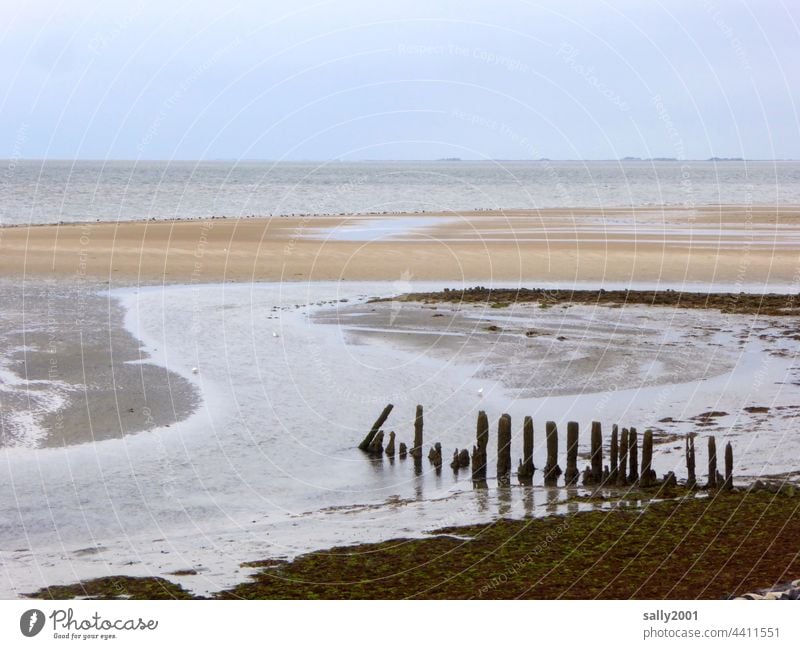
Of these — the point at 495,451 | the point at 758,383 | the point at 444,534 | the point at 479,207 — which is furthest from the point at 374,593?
the point at 479,207

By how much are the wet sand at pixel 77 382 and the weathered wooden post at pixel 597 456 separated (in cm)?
908

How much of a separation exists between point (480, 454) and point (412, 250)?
40589mm

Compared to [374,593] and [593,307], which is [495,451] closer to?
[374,593]

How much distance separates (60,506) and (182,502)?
6.26 feet

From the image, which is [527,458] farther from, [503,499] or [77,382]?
[77,382]

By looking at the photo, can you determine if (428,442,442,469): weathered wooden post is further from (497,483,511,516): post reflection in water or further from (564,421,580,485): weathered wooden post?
(564,421,580,485): weathered wooden post

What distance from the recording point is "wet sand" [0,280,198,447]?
22578 millimetres

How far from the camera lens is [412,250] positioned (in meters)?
59.9

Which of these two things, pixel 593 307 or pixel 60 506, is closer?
pixel 60 506

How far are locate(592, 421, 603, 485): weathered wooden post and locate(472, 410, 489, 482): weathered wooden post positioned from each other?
1943 millimetres

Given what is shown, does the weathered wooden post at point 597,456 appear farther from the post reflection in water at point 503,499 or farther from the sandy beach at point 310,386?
the post reflection in water at point 503,499

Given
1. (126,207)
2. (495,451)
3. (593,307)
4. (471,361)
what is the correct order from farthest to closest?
(126,207)
(593,307)
(471,361)
(495,451)

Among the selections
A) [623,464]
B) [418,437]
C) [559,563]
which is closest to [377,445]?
[418,437]

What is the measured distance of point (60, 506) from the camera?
57.5 feet
